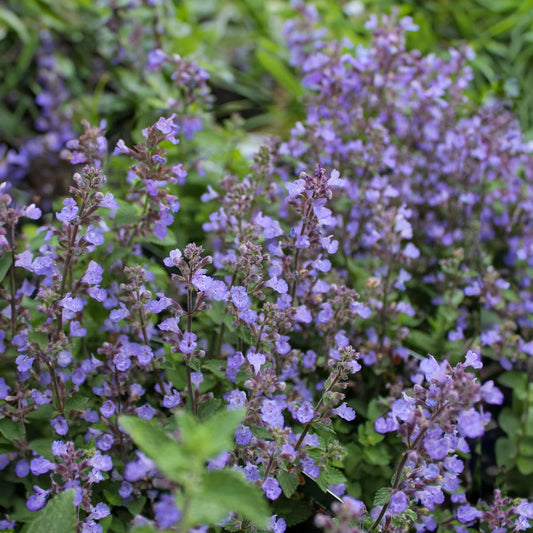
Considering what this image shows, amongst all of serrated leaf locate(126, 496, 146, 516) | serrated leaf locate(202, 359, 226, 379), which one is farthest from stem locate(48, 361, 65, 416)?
serrated leaf locate(202, 359, 226, 379)

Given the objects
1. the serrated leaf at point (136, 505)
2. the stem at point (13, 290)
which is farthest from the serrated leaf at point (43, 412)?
the serrated leaf at point (136, 505)

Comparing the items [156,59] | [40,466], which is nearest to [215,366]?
[40,466]

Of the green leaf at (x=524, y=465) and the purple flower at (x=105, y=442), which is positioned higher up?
the green leaf at (x=524, y=465)

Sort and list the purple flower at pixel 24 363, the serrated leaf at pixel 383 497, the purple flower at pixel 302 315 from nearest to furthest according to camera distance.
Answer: the serrated leaf at pixel 383 497
the purple flower at pixel 24 363
the purple flower at pixel 302 315

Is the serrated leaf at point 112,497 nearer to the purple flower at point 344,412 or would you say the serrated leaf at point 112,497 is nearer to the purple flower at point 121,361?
the purple flower at point 121,361

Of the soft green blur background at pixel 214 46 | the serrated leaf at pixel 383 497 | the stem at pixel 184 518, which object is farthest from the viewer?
the soft green blur background at pixel 214 46

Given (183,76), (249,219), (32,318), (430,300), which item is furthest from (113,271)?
(430,300)

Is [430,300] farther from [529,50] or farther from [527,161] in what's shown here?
[529,50]
